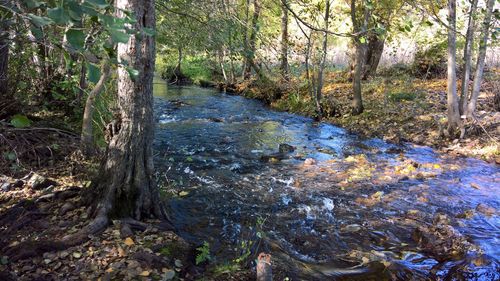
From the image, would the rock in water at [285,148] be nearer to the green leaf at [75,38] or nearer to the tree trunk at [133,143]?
the tree trunk at [133,143]

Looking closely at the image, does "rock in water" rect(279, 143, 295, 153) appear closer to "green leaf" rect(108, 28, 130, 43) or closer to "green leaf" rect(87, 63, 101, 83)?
"green leaf" rect(87, 63, 101, 83)

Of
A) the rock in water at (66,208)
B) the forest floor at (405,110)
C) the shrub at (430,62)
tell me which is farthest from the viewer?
the shrub at (430,62)

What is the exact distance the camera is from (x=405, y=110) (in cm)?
1388

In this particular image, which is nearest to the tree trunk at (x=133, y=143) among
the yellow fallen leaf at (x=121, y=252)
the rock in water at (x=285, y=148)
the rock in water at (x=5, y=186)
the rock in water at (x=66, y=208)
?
the rock in water at (x=66, y=208)

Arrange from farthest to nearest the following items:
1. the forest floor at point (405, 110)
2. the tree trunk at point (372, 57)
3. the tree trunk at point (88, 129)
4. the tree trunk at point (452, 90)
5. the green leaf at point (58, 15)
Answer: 1. the tree trunk at point (372, 57)
2. the forest floor at point (405, 110)
3. the tree trunk at point (452, 90)
4. the tree trunk at point (88, 129)
5. the green leaf at point (58, 15)

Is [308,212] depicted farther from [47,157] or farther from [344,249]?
[47,157]

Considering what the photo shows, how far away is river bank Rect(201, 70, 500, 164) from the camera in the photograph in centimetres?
1078

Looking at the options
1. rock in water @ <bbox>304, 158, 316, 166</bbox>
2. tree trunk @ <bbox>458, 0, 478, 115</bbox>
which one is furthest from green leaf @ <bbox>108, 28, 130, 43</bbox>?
tree trunk @ <bbox>458, 0, 478, 115</bbox>

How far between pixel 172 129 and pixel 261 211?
7.08 m

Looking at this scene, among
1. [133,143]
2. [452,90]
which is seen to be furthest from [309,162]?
[133,143]

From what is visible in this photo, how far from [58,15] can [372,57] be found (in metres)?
20.5

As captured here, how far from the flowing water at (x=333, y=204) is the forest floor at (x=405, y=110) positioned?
28.9 inches

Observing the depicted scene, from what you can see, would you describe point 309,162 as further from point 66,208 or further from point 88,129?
point 66,208

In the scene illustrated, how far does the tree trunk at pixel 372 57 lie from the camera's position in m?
19.8
